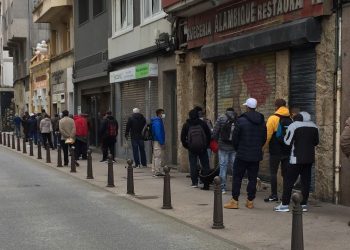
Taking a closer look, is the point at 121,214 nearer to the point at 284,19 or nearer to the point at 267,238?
the point at 267,238

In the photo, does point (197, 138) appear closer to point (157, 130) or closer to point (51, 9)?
point (157, 130)

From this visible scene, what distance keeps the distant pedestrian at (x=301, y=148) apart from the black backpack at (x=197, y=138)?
308cm

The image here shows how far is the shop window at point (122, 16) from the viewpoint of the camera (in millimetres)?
20594

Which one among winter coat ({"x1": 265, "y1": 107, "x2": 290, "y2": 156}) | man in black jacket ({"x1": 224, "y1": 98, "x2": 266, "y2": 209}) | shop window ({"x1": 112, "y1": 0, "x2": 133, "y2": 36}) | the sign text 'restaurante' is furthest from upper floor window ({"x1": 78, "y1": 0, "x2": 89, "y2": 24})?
man in black jacket ({"x1": 224, "y1": 98, "x2": 266, "y2": 209})

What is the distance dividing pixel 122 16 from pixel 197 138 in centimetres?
1093

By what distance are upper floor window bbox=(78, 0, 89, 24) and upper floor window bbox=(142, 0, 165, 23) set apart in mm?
7699

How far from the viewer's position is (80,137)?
19812 mm

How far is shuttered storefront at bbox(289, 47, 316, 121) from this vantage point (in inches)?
413

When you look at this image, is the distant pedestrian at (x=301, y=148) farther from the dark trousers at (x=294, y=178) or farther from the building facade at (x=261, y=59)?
the building facade at (x=261, y=59)

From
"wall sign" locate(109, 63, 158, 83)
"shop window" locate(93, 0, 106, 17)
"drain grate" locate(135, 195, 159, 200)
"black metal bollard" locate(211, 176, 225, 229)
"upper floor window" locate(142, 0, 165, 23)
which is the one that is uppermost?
"shop window" locate(93, 0, 106, 17)

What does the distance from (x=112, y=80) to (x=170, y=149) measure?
18.6ft

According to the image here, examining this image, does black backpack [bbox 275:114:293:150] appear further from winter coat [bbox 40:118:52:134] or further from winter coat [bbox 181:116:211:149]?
winter coat [bbox 40:118:52:134]

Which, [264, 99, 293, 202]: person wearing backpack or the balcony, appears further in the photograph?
the balcony

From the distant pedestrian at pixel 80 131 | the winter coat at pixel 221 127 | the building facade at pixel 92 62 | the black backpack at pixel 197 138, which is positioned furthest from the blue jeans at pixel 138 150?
the building facade at pixel 92 62
